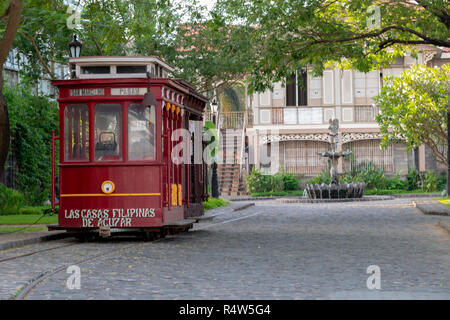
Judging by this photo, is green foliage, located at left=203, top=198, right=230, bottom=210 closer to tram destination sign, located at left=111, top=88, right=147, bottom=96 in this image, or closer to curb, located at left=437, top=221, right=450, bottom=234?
curb, located at left=437, top=221, right=450, bottom=234

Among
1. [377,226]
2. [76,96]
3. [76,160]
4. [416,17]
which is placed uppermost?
[416,17]

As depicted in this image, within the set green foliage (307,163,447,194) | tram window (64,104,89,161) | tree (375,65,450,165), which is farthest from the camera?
green foliage (307,163,447,194)

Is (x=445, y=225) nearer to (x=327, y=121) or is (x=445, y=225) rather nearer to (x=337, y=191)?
(x=337, y=191)

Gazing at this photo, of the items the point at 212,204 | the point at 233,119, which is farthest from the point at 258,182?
the point at 212,204

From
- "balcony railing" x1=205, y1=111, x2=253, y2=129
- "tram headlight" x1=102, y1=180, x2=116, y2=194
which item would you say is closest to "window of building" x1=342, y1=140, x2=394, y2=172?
"balcony railing" x1=205, y1=111, x2=253, y2=129

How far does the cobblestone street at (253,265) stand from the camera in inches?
324

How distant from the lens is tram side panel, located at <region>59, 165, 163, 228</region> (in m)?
14.3

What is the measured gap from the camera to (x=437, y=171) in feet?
146

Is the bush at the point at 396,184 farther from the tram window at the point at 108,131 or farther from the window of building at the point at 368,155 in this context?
the tram window at the point at 108,131

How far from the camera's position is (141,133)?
1461 cm

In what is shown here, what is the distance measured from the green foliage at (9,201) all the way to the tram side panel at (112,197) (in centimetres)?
1107
